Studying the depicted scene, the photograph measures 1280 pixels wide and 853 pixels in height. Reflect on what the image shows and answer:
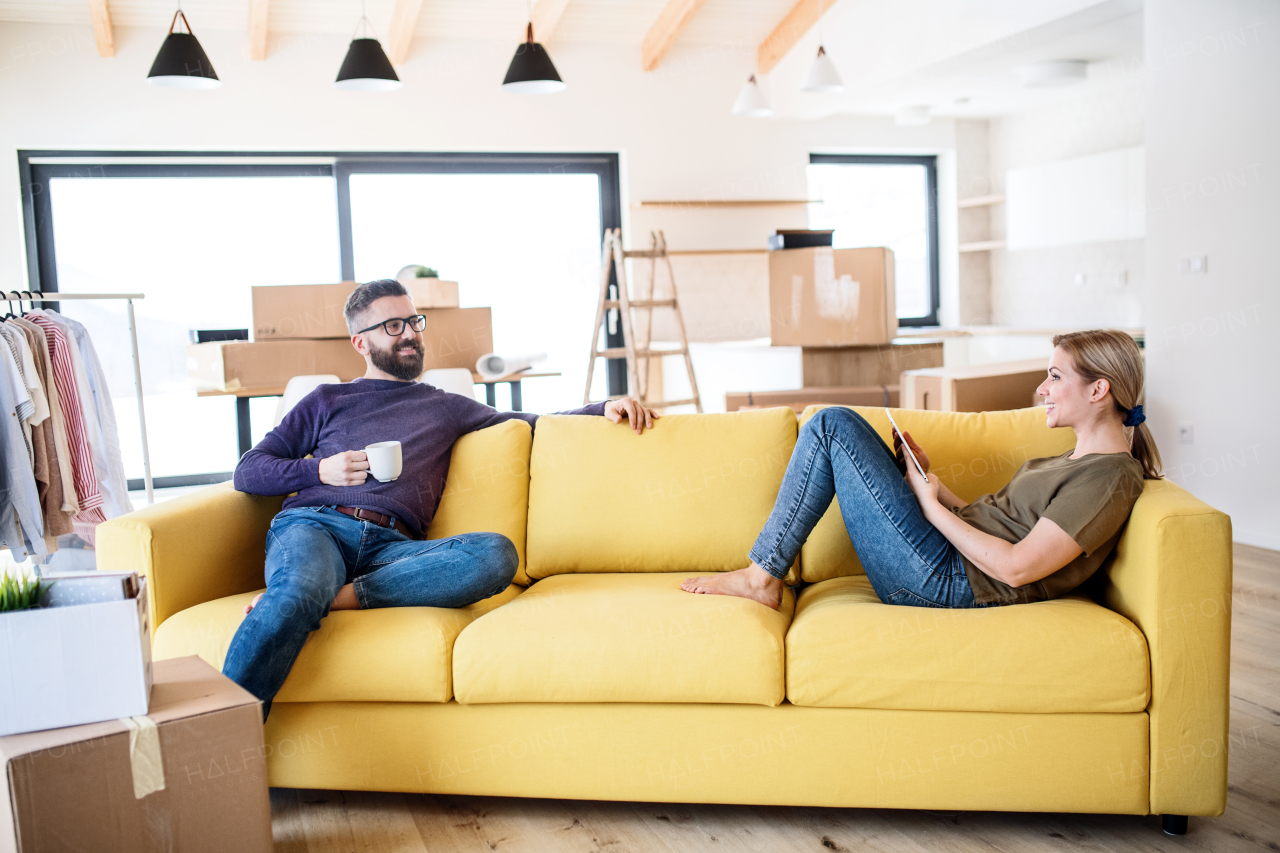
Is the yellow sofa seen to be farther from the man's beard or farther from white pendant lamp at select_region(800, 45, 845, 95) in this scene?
white pendant lamp at select_region(800, 45, 845, 95)

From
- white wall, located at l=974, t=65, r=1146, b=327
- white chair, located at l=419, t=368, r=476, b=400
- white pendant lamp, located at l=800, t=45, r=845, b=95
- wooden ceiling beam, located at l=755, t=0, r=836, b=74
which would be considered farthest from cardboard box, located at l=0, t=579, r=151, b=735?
white wall, located at l=974, t=65, r=1146, b=327

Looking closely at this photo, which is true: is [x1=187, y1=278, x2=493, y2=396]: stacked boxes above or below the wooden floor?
above

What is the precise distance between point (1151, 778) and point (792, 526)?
770 millimetres

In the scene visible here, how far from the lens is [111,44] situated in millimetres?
5559

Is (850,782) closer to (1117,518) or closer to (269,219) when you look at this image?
(1117,518)

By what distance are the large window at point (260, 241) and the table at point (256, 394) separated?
2017 mm

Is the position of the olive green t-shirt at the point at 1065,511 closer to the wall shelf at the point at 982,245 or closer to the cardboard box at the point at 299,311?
the cardboard box at the point at 299,311

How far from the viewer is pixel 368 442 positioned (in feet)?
7.57

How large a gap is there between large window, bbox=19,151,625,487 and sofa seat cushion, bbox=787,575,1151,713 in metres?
5.24

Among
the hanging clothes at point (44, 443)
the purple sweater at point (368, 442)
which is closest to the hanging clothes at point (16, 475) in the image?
the hanging clothes at point (44, 443)

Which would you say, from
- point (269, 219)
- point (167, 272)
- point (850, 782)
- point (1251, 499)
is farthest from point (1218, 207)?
point (167, 272)

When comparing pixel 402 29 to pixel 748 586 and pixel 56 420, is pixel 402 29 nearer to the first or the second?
pixel 56 420

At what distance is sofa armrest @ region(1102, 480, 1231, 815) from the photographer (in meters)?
1.69

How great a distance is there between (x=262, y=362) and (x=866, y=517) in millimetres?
2993
